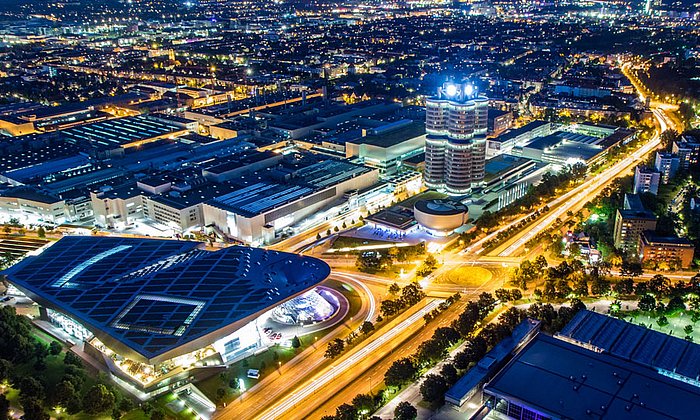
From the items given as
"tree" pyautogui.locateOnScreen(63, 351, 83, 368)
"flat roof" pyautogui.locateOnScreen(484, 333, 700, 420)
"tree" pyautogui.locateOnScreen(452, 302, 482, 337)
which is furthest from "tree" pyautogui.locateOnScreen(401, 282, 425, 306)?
"tree" pyautogui.locateOnScreen(63, 351, 83, 368)

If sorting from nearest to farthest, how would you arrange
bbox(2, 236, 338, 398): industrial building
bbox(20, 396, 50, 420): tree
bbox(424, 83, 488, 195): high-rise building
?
bbox(20, 396, 50, 420): tree < bbox(2, 236, 338, 398): industrial building < bbox(424, 83, 488, 195): high-rise building

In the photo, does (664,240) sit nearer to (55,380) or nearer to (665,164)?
(665,164)

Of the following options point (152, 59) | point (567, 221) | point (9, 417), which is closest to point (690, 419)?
point (567, 221)

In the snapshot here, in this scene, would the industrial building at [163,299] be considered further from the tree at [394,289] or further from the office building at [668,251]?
the office building at [668,251]

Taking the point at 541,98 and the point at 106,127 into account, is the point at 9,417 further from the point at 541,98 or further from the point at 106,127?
the point at 541,98

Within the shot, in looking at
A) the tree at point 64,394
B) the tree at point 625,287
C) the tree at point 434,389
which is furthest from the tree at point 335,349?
the tree at point 625,287

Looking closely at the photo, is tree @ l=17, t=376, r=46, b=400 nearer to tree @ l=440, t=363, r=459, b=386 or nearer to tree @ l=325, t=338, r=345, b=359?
tree @ l=325, t=338, r=345, b=359
